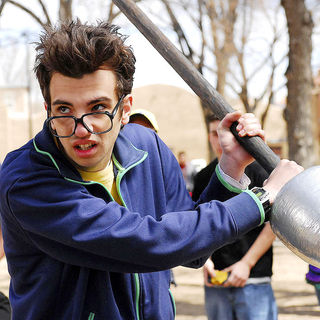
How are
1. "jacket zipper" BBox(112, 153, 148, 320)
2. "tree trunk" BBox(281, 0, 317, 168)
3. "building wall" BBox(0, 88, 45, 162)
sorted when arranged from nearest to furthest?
"jacket zipper" BBox(112, 153, 148, 320) < "tree trunk" BBox(281, 0, 317, 168) < "building wall" BBox(0, 88, 45, 162)

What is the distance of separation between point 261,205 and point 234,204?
3.4 inches

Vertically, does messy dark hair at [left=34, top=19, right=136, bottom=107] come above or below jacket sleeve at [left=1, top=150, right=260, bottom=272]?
above

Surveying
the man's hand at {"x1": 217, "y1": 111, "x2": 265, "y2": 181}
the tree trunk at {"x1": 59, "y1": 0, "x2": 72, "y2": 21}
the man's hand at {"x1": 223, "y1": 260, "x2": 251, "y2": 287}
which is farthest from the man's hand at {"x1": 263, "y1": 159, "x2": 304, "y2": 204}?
the tree trunk at {"x1": 59, "y1": 0, "x2": 72, "y2": 21}

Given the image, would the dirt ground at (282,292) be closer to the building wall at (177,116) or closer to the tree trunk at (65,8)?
the tree trunk at (65,8)

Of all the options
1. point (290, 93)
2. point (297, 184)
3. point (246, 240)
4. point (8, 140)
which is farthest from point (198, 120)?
point (297, 184)

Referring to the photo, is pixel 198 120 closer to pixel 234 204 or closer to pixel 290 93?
pixel 290 93

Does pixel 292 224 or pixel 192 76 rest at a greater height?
pixel 192 76

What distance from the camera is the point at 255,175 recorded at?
401cm

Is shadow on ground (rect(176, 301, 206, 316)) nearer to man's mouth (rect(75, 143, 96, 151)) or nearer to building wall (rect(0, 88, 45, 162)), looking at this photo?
man's mouth (rect(75, 143, 96, 151))

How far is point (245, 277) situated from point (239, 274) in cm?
5

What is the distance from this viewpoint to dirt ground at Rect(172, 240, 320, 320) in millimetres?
6777

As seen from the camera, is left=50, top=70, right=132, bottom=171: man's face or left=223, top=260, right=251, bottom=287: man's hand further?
left=223, top=260, right=251, bottom=287: man's hand

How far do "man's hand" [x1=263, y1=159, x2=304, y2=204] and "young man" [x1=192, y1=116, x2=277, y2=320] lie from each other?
2057 millimetres

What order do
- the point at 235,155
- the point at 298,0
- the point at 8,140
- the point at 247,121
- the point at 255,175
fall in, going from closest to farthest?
the point at 247,121 < the point at 235,155 < the point at 255,175 < the point at 298,0 < the point at 8,140
